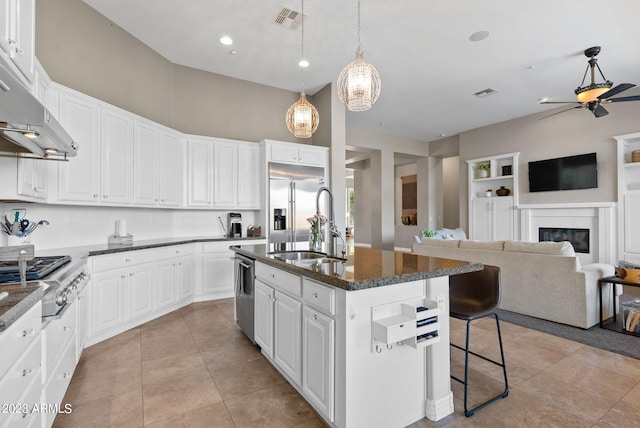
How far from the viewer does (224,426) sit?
1815mm

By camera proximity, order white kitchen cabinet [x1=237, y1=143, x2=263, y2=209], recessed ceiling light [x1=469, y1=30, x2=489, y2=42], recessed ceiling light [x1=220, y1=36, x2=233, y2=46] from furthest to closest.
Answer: white kitchen cabinet [x1=237, y1=143, x2=263, y2=209] → recessed ceiling light [x1=220, y1=36, x2=233, y2=46] → recessed ceiling light [x1=469, y1=30, x2=489, y2=42]

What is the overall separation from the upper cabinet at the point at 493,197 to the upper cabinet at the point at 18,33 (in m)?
8.34

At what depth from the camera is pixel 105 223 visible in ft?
12.0

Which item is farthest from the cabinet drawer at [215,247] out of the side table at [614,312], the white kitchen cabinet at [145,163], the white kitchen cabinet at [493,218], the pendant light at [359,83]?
the white kitchen cabinet at [493,218]

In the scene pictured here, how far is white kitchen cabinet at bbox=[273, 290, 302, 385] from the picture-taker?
6.50 ft

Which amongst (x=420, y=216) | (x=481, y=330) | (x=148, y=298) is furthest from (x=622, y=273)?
(x=420, y=216)

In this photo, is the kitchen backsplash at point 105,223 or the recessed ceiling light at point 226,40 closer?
the kitchen backsplash at point 105,223

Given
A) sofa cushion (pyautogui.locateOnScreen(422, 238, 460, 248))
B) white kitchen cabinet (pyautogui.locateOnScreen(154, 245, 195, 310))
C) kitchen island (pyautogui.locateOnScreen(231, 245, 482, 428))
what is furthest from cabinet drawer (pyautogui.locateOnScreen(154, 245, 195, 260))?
sofa cushion (pyautogui.locateOnScreen(422, 238, 460, 248))

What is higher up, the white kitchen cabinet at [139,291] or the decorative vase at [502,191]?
the decorative vase at [502,191]

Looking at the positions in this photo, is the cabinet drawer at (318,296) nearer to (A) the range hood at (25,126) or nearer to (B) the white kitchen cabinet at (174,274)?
(A) the range hood at (25,126)

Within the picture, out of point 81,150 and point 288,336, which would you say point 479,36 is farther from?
point 81,150

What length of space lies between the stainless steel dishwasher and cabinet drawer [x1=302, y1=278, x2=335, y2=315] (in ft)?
3.15

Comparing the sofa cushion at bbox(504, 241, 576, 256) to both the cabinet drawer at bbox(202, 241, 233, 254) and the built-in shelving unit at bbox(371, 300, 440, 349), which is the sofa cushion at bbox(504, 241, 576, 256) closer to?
the built-in shelving unit at bbox(371, 300, 440, 349)

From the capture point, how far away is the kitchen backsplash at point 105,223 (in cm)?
301
